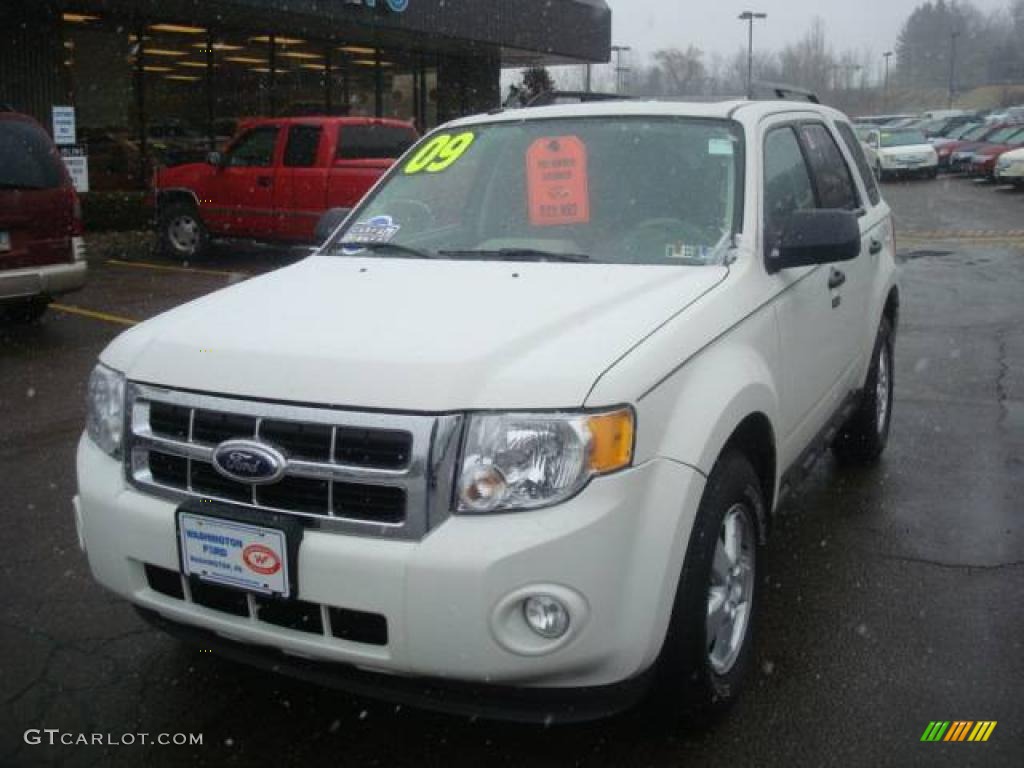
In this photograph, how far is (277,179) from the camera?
13.6 m

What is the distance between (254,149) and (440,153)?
397 inches

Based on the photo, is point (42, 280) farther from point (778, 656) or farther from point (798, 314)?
point (778, 656)

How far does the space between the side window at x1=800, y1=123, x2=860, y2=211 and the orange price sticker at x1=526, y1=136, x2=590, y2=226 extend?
1.17 metres

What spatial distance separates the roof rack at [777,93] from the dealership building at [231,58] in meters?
13.3

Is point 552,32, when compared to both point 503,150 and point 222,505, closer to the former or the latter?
point 503,150

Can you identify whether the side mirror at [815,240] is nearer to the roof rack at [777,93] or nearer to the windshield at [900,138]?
the roof rack at [777,93]

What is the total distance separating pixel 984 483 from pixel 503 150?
9.78ft

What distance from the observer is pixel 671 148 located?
4.07 meters

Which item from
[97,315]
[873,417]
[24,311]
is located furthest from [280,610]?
[97,315]

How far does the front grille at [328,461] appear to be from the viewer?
2.56 m

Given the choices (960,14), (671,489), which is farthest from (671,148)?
(960,14)

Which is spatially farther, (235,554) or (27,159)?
(27,159)

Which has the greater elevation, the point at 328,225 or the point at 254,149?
the point at 254,149

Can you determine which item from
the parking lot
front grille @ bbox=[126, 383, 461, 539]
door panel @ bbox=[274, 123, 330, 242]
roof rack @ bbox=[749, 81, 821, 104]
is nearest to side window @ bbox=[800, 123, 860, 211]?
roof rack @ bbox=[749, 81, 821, 104]
